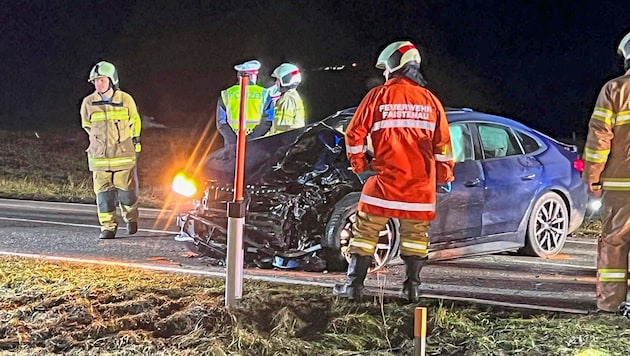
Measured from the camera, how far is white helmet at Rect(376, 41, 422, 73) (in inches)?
211

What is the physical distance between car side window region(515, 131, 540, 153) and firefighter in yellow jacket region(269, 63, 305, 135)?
2.12 meters

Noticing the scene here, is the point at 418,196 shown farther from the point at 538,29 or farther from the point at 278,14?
the point at 538,29

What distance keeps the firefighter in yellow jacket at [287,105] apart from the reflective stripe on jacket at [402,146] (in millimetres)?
2341

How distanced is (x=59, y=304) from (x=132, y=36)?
12.1 metres

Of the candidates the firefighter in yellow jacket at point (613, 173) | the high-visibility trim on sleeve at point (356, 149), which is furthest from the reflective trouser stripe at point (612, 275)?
the high-visibility trim on sleeve at point (356, 149)

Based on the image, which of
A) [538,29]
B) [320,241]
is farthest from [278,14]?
[320,241]

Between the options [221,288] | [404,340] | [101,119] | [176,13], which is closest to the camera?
[404,340]

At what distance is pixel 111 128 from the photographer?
770 centimetres

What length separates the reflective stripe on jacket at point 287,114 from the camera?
25.2ft

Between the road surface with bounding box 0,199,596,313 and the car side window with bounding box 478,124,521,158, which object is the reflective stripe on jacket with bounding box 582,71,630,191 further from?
the car side window with bounding box 478,124,521,158

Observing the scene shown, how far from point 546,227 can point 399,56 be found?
8.87 feet

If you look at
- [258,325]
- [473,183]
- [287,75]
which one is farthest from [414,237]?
[287,75]

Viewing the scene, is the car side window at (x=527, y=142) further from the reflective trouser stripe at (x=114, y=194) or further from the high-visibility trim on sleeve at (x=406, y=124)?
the reflective trouser stripe at (x=114, y=194)

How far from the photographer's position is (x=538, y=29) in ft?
63.1
